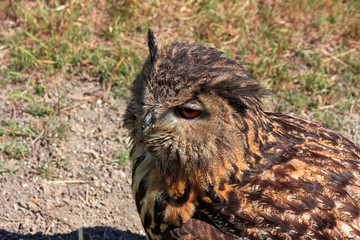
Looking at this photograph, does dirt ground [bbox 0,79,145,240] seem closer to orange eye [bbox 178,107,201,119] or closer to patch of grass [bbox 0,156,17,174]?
patch of grass [bbox 0,156,17,174]

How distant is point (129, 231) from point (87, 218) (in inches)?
14.7

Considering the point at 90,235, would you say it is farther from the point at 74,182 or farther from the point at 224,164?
the point at 224,164

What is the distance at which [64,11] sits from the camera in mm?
5004

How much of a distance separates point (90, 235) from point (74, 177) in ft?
1.94

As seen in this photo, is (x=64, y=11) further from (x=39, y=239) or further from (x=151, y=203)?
(x=151, y=203)

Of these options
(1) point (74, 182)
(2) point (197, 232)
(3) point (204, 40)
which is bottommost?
(1) point (74, 182)

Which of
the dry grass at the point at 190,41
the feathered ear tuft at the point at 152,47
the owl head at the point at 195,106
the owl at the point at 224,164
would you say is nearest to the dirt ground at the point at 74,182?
the dry grass at the point at 190,41

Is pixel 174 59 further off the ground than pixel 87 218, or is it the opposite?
pixel 174 59

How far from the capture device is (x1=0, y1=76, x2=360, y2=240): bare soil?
3578 millimetres

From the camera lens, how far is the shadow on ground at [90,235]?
3.46 metres

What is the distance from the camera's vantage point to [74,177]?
154 inches

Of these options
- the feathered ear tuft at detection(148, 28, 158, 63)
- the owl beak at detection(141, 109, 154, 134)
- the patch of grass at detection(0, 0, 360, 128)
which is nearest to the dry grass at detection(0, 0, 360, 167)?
the patch of grass at detection(0, 0, 360, 128)

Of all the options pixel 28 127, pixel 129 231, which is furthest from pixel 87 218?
pixel 28 127

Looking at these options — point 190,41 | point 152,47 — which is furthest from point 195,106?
point 190,41
